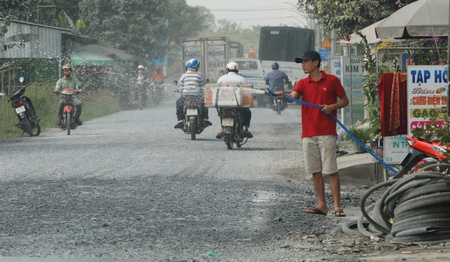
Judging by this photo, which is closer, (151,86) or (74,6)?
(151,86)

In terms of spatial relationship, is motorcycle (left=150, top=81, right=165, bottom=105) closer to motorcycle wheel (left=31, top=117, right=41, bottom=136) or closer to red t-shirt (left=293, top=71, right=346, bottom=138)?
motorcycle wheel (left=31, top=117, right=41, bottom=136)

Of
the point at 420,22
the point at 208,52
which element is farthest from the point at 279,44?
the point at 420,22

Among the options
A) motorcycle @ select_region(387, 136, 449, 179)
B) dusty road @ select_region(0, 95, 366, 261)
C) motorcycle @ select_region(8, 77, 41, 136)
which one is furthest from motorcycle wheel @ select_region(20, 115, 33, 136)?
motorcycle @ select_region(387, 136, 449, 179)

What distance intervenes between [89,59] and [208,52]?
10.8m

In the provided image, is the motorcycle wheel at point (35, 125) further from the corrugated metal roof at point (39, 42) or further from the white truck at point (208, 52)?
the white truck at point (208, 52)

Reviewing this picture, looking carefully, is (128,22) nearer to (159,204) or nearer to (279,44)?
(279,44)

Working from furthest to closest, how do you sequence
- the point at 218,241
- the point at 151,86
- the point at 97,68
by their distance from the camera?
1. the point at 151,86
2. the point at 97,68
3. the point at 218,241

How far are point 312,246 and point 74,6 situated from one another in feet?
182

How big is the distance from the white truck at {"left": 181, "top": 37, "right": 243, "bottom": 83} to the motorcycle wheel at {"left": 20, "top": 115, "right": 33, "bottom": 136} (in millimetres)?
35290

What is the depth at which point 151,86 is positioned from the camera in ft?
180

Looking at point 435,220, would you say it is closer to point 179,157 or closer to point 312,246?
point 312,246

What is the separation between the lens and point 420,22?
15070 mm

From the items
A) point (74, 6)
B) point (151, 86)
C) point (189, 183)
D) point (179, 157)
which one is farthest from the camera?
point (74, 6)

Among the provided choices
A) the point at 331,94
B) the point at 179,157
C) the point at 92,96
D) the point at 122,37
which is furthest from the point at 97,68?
the point at 331,94
